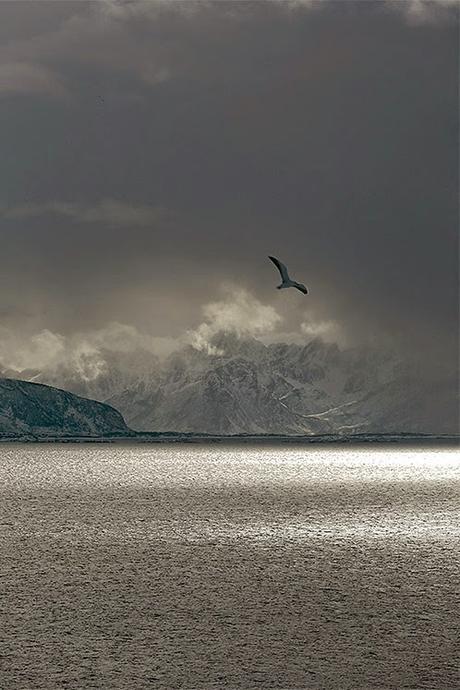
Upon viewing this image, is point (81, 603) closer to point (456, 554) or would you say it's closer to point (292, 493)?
point (456, 554)

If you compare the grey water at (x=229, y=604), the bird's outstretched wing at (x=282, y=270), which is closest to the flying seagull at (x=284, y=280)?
the bird's outstretched wing at (x=282, y=270)

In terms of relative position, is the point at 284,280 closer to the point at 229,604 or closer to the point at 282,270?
the point at 282,270

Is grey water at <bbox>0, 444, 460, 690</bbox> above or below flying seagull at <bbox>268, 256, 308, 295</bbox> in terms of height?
below

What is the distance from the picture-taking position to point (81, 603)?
28.8 metres

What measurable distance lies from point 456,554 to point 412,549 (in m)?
2.92

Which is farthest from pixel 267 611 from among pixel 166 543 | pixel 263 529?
pixel 263 529

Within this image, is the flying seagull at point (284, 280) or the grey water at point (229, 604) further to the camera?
the flying seagull at point (284, 280)

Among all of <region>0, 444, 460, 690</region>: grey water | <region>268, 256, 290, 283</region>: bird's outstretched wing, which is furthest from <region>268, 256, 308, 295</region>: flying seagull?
<region>0, 444, 460, 690</region>: grey water

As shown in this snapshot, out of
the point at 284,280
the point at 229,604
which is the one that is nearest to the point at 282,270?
the point at 284,280

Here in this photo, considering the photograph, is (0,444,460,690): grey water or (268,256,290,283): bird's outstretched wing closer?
(0,444,460,690): grey water

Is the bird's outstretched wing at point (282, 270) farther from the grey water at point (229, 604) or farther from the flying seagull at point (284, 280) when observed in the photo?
the grey water at point (229, 604)

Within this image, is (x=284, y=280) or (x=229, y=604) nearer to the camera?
(x=229, y=604)

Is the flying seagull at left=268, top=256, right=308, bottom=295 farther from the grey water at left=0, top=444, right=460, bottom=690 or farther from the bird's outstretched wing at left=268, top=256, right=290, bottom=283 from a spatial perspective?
the grey water at left=0, top=444, right=460, bottom=690

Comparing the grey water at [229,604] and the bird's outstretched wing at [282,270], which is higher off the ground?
the bird's outstretched wing at [282,270]
